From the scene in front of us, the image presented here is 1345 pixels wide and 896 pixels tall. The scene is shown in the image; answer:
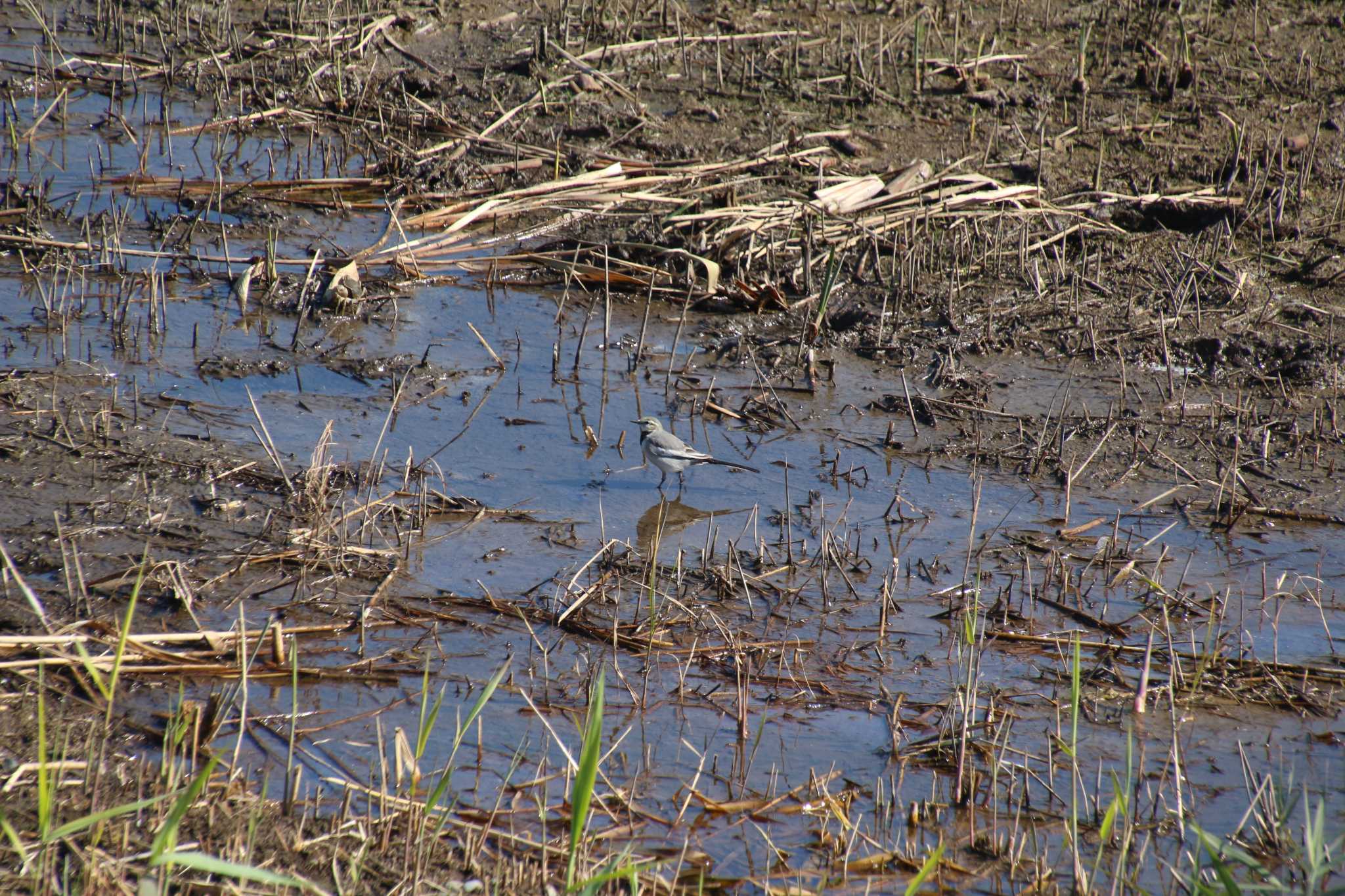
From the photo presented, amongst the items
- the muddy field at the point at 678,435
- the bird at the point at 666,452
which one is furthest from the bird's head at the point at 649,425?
the muddy field at the point at 678,435

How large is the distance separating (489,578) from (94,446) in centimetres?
216

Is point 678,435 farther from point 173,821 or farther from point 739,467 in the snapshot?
point 173,821

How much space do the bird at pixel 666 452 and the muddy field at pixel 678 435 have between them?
0.18 meters

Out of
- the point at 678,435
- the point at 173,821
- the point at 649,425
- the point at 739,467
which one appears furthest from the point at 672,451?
the point at 173,821

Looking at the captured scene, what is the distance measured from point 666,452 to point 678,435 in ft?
2.25

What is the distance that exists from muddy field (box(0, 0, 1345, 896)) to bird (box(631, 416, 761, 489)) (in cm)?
18

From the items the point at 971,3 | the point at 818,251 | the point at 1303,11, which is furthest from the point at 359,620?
the point at 1303,11

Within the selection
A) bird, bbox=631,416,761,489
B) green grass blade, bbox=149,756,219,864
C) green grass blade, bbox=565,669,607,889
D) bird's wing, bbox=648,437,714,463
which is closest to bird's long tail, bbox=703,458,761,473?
bird, bbox=631,416,761,489

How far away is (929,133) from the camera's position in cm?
1085

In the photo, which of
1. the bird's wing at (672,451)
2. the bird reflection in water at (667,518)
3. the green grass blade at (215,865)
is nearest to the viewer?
the green grass blade at (215,865)

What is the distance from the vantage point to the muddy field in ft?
12.7

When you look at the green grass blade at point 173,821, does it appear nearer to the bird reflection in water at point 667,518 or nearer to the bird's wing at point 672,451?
the bird reflection in water at point 667,518

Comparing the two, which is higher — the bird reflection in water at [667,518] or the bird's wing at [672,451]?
the bird's wing at [672,451]

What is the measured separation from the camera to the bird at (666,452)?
6496mm
